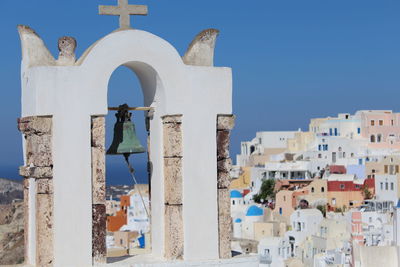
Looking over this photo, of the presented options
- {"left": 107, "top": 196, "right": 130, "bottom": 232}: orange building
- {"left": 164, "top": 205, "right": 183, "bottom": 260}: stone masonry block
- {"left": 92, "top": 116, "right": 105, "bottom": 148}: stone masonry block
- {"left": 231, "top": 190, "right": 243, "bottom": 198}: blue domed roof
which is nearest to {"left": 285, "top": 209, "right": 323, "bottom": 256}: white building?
{"left": 231, "top": 190, "right": 243, "bottom": 198}: blue domed roof

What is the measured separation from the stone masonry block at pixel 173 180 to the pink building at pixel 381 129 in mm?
61497

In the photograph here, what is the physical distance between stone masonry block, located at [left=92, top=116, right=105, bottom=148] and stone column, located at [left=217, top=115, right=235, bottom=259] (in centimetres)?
100

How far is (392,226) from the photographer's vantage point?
39.0 m

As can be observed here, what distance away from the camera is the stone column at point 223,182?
7.63m

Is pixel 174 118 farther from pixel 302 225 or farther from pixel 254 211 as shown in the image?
pixel 254 211

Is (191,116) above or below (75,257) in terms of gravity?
above

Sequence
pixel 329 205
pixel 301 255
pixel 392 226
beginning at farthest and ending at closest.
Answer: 1. pixel 329 205
2. pixel 301 255
3. pixel 392 226

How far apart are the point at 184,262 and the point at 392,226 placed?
32.8m

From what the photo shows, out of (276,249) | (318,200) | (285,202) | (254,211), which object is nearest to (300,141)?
(318,200)

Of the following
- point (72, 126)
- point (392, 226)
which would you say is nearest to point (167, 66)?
point (72, 126)

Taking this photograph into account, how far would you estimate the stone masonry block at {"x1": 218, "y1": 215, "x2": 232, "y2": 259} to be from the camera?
24.9 feet

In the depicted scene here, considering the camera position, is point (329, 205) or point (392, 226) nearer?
point (392, 226)

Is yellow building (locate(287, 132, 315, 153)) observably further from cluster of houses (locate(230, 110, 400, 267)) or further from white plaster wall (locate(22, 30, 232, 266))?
white plaster wall (locate(22, 30, 232, 266))

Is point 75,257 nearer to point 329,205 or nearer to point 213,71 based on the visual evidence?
point 213,71
